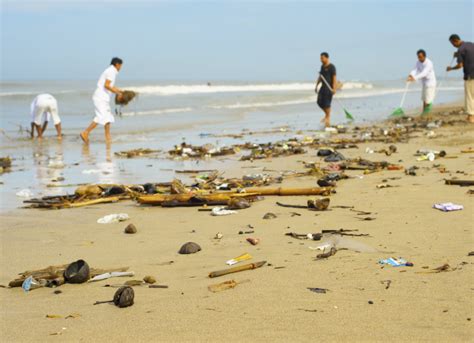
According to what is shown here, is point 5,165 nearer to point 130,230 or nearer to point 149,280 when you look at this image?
point 130,230

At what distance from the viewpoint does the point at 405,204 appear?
5.68 meters

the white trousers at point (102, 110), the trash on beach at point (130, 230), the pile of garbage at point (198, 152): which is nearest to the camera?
the trash on beach at point (130, 230)

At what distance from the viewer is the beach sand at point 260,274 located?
9.89 feet

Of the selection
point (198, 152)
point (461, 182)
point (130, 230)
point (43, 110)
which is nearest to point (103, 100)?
point (43, 110)

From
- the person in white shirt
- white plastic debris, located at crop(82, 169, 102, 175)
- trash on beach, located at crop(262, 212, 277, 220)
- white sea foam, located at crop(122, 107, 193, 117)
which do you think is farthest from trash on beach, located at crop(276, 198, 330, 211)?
white sea foam, located at crop(122, 107, 193, 117)

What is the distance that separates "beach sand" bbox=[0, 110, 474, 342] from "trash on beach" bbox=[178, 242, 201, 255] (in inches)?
2.4

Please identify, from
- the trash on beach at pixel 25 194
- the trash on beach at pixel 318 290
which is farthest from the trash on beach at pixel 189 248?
the trash on beach at pixel 25 194

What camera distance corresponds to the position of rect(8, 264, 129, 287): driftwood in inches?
154

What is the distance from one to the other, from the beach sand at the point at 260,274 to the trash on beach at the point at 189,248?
62mm

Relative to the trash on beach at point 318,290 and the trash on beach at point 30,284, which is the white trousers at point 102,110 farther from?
the trash on beach at point 318,290

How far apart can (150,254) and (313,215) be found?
158 centimetres

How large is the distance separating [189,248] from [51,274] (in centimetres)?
97

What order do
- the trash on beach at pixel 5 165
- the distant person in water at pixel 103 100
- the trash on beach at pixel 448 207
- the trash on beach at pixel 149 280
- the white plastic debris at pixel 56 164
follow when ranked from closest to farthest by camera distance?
1. the trash on beach at pixel 149 280
2. the trash on beach at pixel 448 207
3. the trash on beach at pixel 5 165
4. the white plastic debris at pixel 56 164
5. the distant person in water at pixel 103 100

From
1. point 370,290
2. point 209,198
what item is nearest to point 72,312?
point 370,290
